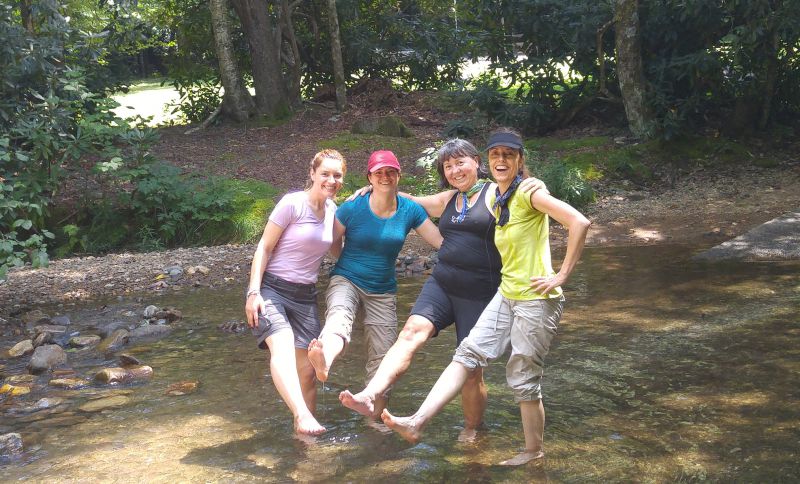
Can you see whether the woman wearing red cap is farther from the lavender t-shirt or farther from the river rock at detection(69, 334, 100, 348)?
the river rock at detection(69, 334, 100, 348)

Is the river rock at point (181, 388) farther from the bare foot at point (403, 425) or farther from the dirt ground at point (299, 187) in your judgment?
the dirt ground at point (299, 187)

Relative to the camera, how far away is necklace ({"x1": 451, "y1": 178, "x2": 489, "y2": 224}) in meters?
5.07

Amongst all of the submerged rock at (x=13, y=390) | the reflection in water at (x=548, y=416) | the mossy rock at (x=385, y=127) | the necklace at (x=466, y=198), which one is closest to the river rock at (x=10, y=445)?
the reflection in water at (x=548, y=416)

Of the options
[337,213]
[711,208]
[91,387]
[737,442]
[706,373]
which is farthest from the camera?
[711,208]

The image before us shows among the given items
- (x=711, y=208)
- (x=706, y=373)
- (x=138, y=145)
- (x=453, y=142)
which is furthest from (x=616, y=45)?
(x=453, y=142)

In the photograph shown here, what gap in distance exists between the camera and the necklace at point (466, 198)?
5070 mm

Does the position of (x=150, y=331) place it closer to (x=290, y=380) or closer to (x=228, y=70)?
(x=290, y=380)

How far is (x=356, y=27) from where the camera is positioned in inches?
746

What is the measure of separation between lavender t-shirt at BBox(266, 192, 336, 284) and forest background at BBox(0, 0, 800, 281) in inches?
150

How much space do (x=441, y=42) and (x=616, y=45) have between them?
585 centimetres

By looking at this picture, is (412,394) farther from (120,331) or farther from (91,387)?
(120,331)

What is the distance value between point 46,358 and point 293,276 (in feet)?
10.5

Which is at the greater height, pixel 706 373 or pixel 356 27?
pixel 356 27

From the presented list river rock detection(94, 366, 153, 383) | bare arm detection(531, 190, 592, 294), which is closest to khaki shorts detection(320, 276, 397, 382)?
bare arm detection(531, 190, 592, 294)
